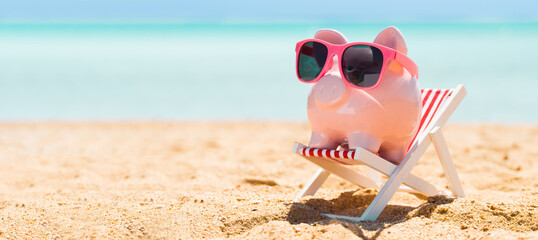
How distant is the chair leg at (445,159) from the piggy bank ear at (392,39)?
563 mm

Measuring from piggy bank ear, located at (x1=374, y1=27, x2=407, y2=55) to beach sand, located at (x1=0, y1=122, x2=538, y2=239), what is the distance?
3.04 ft

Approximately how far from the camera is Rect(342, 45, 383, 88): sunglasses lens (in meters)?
3.06

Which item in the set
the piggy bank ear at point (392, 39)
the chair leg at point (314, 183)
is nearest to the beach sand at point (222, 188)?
the chair leg at point (314, 183)

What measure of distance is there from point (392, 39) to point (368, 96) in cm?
35

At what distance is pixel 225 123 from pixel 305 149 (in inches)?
199

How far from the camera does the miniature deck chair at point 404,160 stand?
3.10 metres

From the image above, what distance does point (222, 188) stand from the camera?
168 inches

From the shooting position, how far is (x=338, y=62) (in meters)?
3.14

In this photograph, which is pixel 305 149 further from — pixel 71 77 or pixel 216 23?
pixel 216 23

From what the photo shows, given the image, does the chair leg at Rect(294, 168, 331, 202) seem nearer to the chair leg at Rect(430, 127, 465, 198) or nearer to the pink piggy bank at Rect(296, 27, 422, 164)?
the pink piggy bank at Rect(296, 27, 422, 164)

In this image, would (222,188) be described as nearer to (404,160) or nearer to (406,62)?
(404,160)

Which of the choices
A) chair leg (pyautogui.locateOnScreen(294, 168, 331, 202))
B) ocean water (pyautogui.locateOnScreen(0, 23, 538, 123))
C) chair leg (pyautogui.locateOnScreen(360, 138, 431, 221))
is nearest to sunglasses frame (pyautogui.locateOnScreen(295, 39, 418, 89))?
chair leg (pyautogui.locateOnScreen(360, 138, 431, 221))

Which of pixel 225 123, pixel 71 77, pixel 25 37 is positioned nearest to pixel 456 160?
pixel 225 123

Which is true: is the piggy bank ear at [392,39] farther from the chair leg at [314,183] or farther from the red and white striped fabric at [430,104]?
the chair leg at [314,183]
